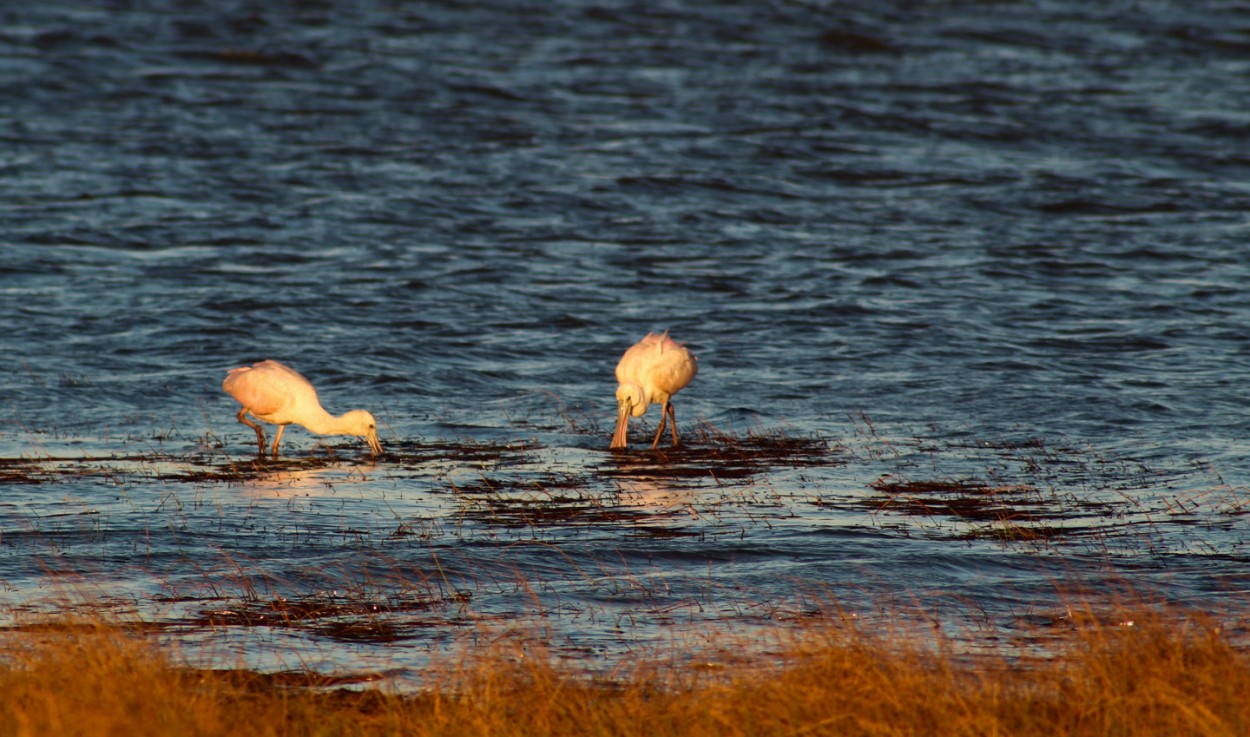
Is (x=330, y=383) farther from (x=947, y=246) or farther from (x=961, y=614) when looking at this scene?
(x=947, y=246)

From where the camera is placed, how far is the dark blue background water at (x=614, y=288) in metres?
8.64

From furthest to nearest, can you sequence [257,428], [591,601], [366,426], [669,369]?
1. [669,369]
2. [257,428]
3. [366,426]
4. [591,601]

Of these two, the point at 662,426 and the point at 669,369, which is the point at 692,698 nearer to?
Result: the point at 662,426

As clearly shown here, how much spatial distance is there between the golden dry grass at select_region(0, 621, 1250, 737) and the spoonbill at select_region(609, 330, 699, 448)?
22.6 feet

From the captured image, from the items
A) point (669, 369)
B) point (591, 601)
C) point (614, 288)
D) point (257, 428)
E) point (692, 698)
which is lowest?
point (614, 288)

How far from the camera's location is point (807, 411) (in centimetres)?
1387

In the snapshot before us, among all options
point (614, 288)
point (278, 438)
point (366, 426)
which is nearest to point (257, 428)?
point (278, 438)

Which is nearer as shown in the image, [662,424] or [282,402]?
[282,402]

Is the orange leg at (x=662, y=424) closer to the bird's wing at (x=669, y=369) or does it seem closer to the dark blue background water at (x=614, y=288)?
the bird's wing at (x=669, y=369)

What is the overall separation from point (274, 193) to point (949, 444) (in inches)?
606

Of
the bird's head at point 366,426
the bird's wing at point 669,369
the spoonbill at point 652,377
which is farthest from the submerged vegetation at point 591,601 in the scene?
the bird's wing at point 669,369

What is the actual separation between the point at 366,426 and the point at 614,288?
28.7 ft

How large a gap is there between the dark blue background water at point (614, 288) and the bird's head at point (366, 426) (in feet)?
1.41

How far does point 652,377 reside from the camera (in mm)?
13219
